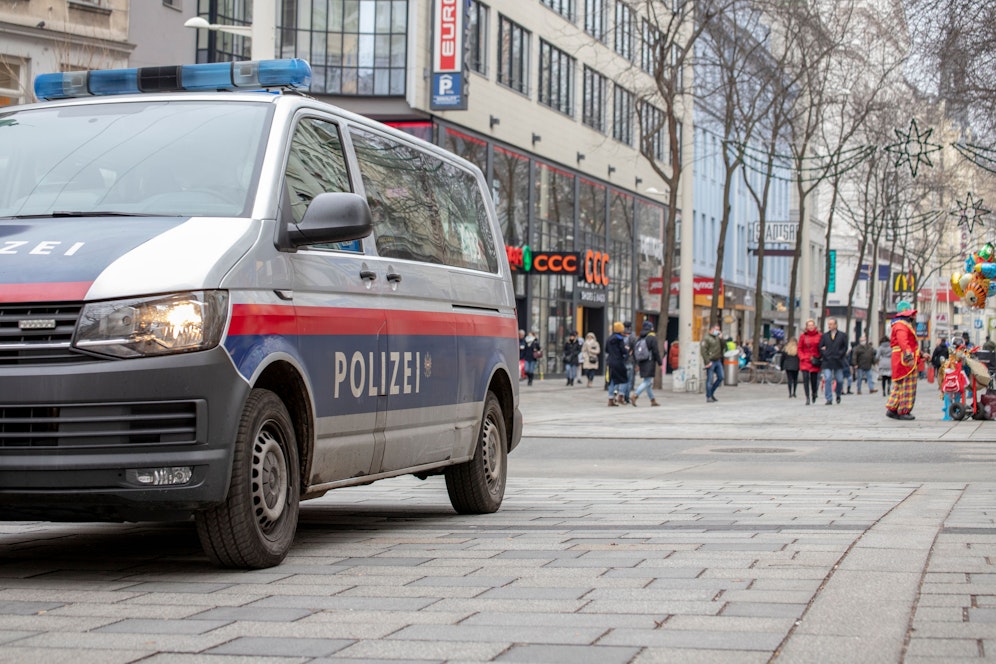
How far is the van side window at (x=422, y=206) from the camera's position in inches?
319

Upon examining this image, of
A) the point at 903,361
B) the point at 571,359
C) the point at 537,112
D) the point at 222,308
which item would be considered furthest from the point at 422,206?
the point at 537,112

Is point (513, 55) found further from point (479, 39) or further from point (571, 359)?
point (571, 359)

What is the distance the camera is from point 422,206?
8.81 metres

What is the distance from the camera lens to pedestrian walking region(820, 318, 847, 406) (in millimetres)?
32156

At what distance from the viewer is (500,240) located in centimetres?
1043

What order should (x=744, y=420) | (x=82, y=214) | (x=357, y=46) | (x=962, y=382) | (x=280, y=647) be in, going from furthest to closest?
(x=357, y=46)
(x=744, y=420)
(x=962, y=382)
(x=82, y=214)
(x=280, y=647)

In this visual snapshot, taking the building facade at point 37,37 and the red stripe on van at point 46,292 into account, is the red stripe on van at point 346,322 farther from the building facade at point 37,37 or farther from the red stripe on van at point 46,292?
the building facade at point 37,37

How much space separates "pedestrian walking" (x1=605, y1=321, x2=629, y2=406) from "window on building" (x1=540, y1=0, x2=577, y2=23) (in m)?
20.9

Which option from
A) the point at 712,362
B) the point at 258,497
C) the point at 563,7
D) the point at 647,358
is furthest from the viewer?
the point at 563,7

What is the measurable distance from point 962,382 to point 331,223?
59.5 ft

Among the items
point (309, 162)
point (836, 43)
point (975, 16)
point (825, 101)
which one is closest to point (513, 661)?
point (309, 162)

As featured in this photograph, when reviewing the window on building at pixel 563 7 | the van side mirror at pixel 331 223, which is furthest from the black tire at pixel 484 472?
the window on building at pixel 563 7

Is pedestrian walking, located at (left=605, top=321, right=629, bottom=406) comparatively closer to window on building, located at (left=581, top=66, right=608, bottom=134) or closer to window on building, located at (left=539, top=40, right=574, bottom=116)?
window on building, located at (left=539, top=40, right=574, bottom=116)

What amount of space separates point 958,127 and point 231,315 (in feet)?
68.8
